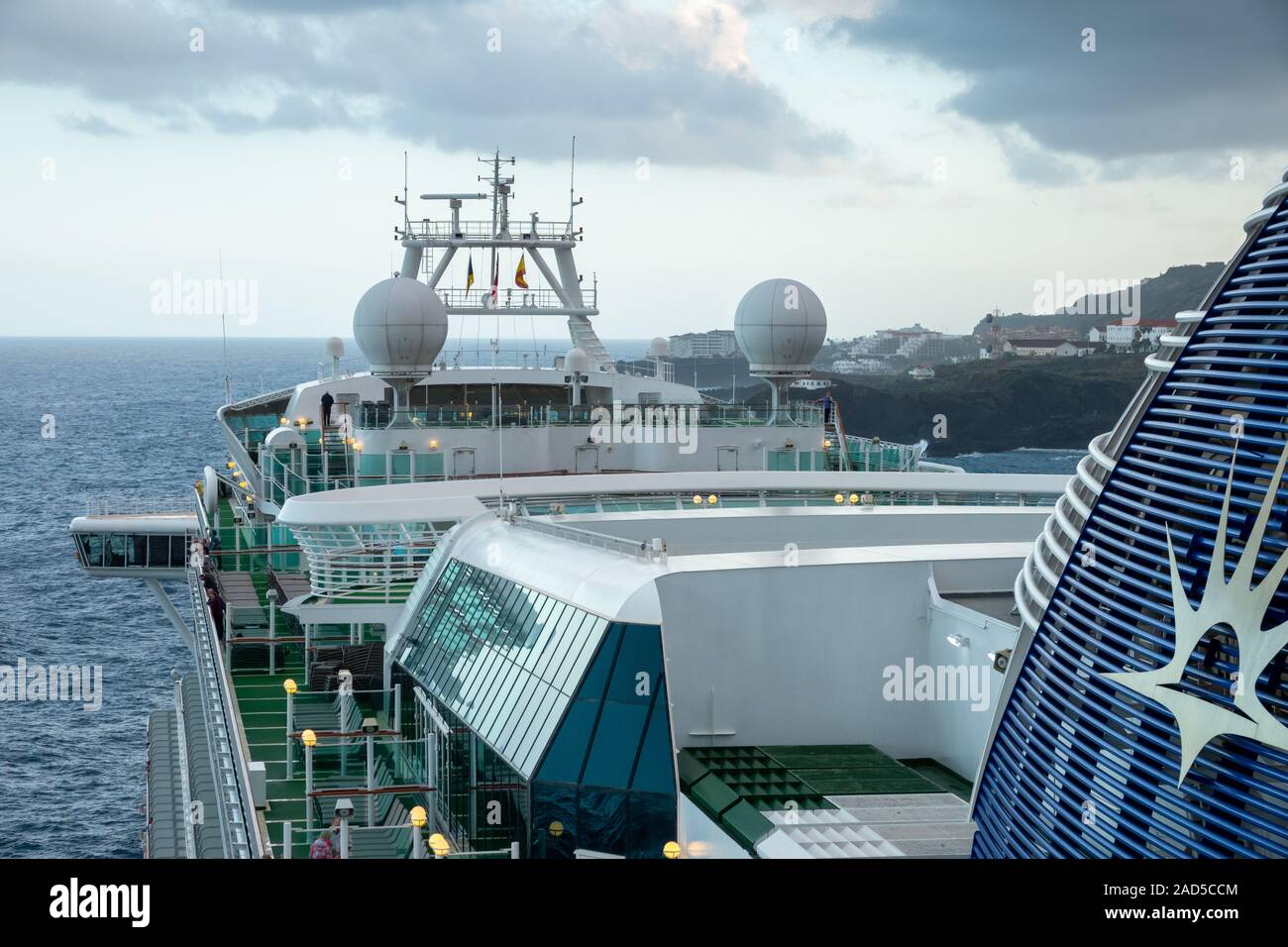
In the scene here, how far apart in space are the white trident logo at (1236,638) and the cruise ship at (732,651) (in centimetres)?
3

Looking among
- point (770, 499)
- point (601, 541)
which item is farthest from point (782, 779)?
point (770, 499)

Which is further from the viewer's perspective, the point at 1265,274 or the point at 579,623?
the point at 579,623

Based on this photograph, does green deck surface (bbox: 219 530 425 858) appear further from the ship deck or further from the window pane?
the window pane

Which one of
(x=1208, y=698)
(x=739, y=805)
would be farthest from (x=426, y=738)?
(x=1208, y=698)

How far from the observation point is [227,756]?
18172 millimetres

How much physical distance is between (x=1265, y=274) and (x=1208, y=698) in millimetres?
3004

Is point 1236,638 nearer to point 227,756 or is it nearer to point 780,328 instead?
point 227,756

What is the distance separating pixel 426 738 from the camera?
18.0 metres

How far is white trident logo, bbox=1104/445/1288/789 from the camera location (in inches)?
345
